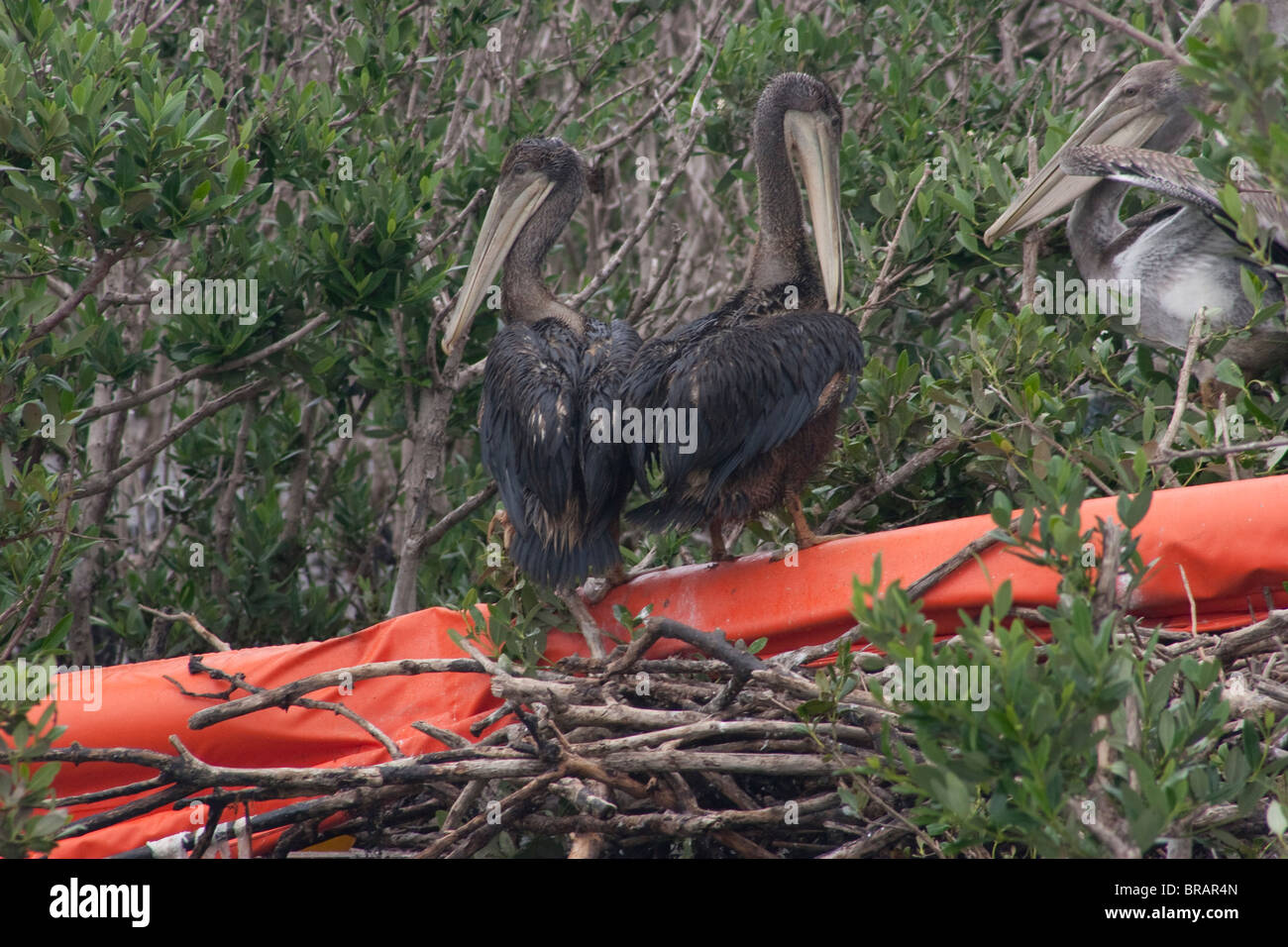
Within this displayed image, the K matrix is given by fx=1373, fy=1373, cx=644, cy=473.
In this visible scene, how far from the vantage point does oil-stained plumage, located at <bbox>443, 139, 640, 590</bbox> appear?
4684 millimetres

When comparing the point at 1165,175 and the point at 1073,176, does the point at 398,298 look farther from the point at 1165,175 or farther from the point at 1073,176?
the point at 1165,175

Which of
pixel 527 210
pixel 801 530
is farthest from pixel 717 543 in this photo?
pixel 527 210

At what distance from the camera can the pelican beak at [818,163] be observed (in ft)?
17.0

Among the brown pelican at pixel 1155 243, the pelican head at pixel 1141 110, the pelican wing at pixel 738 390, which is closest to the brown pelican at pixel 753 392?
the pelican wing at pixel 738 390

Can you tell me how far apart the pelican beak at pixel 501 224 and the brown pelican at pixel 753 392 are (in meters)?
1.05

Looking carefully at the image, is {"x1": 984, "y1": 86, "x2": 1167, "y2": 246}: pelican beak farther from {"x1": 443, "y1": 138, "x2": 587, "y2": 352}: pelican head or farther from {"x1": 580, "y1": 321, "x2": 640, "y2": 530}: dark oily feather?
{"x1": 443, "y1": 138, "x2": 587, "y2": 352}: pelican head

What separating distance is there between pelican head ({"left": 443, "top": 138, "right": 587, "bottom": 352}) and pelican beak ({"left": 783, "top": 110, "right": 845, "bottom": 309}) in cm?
100

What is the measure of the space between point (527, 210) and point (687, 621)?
1991mm

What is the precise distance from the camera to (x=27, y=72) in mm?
4805

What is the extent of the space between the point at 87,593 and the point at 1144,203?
16.4 ft

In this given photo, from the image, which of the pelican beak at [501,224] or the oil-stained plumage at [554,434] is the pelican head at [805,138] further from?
the pelican beak at [501,224]

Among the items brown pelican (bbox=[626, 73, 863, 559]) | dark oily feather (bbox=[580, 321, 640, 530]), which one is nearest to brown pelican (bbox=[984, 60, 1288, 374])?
brown pelican (bbox=[626, 73, 863, 559])

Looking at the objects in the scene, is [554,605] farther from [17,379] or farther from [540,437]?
[17,379]

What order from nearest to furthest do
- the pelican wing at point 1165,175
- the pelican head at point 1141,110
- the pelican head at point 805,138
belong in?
1. the pelican wing at point 1165,175
2. the pelican head at point 805,138
3. the pelican head at point 1141,110
